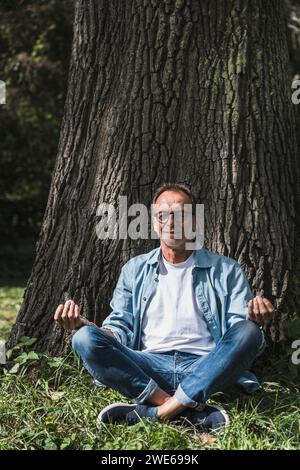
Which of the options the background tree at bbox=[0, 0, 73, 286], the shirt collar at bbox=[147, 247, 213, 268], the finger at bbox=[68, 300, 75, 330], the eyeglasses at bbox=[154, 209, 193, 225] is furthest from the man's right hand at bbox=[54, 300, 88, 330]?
the background tree at bbox=[0, 0, 73, 286]

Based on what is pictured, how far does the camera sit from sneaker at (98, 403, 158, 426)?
4.52 meters

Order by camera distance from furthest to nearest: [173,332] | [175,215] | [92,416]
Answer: [175,215] < [173,332] < [92,416]

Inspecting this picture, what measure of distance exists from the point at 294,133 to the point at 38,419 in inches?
107

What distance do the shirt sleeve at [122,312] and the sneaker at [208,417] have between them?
23.5 inches

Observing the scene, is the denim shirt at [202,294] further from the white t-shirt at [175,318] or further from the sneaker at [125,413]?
the sneaker at [125,413]

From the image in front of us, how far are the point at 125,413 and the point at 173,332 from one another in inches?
21.8

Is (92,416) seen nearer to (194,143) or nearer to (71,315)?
(71,315)

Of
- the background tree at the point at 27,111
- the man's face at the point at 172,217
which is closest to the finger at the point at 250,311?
the man's face at the point at 172,217

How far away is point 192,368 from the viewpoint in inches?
183

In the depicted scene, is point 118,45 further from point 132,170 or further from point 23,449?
point 23,449

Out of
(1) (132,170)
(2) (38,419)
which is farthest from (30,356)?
(1) (132,170)

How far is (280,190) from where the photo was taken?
5578mm

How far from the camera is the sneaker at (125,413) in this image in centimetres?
452

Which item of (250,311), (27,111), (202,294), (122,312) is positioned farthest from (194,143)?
(27,111)
